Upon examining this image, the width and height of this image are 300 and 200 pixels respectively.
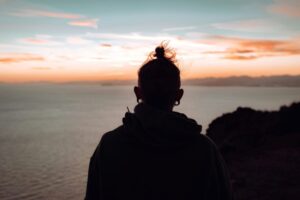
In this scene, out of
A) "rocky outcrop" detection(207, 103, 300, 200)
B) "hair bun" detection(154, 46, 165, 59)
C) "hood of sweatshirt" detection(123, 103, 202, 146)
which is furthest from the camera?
"rocky outcrop" detection(207, 103, 300, 200)

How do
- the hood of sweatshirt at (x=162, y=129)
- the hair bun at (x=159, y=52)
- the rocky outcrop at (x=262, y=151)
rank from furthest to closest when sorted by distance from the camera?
1. the rocky outcrop at (x=262, y=151)
2. the hair bun at (x=159, y=52)
3. the hood of sweatshirt at (x=162, y=129)

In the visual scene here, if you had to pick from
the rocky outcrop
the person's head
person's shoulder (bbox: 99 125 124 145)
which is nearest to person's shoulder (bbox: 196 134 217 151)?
the person's head

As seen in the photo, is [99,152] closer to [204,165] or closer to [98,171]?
[98,171]

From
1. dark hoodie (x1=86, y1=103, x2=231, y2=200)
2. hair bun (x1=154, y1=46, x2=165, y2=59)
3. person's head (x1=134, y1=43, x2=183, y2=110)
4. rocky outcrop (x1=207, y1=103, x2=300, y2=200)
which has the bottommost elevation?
rocky outcrop (x1=207, y1=103, x2=300, y2=200)

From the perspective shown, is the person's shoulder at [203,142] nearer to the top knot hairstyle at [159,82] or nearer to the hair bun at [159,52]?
the top knot hairstyle at [159,82]

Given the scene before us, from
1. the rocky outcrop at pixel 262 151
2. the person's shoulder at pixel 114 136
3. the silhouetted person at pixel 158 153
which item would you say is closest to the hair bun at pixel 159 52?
the silhouetted person at pixel 158 153

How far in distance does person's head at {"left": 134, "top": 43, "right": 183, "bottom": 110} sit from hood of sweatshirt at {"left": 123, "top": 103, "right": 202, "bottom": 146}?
3.1 inches

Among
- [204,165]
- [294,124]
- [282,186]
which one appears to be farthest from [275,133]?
[204,165]

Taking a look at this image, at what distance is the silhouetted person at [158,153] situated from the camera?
2105 millimetres

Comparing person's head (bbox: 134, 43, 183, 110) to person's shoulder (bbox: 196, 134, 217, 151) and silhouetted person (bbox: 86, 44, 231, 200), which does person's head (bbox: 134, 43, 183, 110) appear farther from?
person's shoulder (bbox: 196, 134, 217, 151)

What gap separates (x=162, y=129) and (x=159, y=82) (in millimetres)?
294

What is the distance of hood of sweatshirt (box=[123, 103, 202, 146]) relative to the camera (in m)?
2.08

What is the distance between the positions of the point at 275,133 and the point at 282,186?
13.0m

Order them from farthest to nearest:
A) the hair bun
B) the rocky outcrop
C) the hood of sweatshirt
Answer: the rocky outcrop
the hair bun
the hood of sweatshirt
